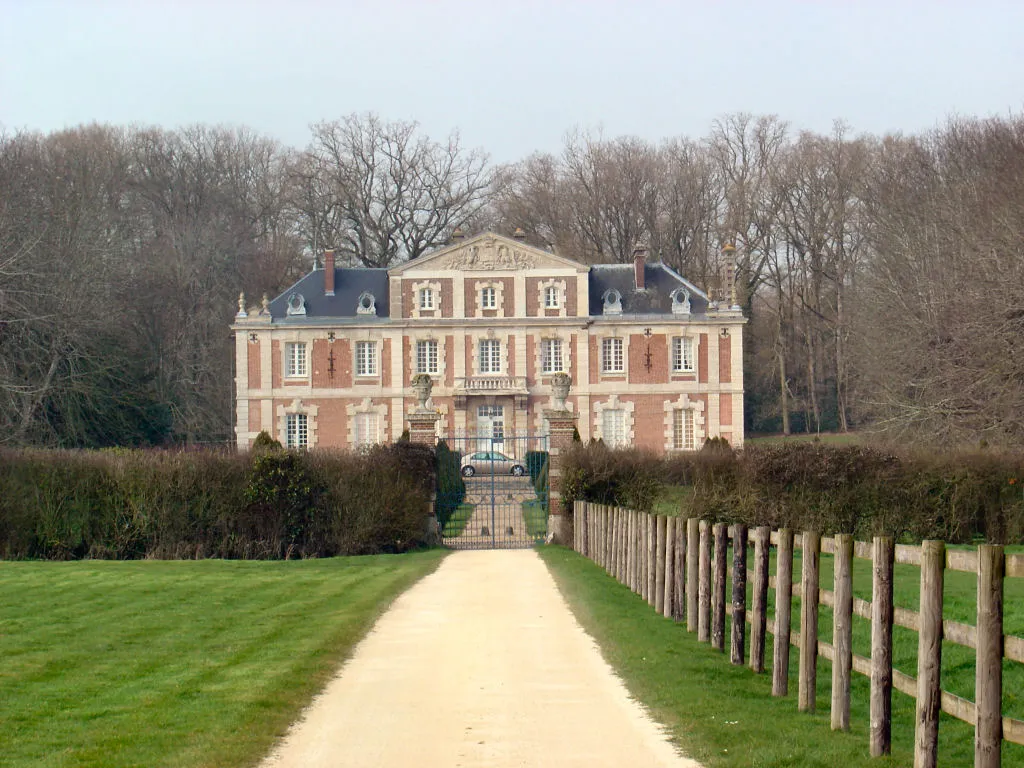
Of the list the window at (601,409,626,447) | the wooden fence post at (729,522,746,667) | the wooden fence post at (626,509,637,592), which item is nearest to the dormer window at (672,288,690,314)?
the window at (601,409,626,447)

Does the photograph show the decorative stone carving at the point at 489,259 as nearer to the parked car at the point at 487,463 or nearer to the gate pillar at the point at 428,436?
the parked car at the point at 487,463

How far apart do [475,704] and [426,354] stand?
39531 mm

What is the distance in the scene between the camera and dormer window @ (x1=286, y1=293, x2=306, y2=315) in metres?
46.8

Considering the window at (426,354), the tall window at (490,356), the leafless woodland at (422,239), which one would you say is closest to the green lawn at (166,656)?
the leafless woodland at (422,239)

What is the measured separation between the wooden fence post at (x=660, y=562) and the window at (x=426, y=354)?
35.1 m

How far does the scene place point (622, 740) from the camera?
684cm

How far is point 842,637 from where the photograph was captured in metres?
6.93

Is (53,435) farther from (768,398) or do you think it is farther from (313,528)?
(768,398)

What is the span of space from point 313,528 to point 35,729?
1354 centimetres

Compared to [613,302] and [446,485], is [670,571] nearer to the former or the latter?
[446,485]

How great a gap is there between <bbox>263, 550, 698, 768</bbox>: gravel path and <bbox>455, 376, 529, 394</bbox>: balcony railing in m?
34.1

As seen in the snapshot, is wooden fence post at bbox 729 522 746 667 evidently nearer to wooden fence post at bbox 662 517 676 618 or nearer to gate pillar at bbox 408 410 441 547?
wooden fence post at bbox 662 517 676 618

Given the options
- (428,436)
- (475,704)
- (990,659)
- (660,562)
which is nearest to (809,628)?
(475,704)

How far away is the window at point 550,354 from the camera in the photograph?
47062 mm
